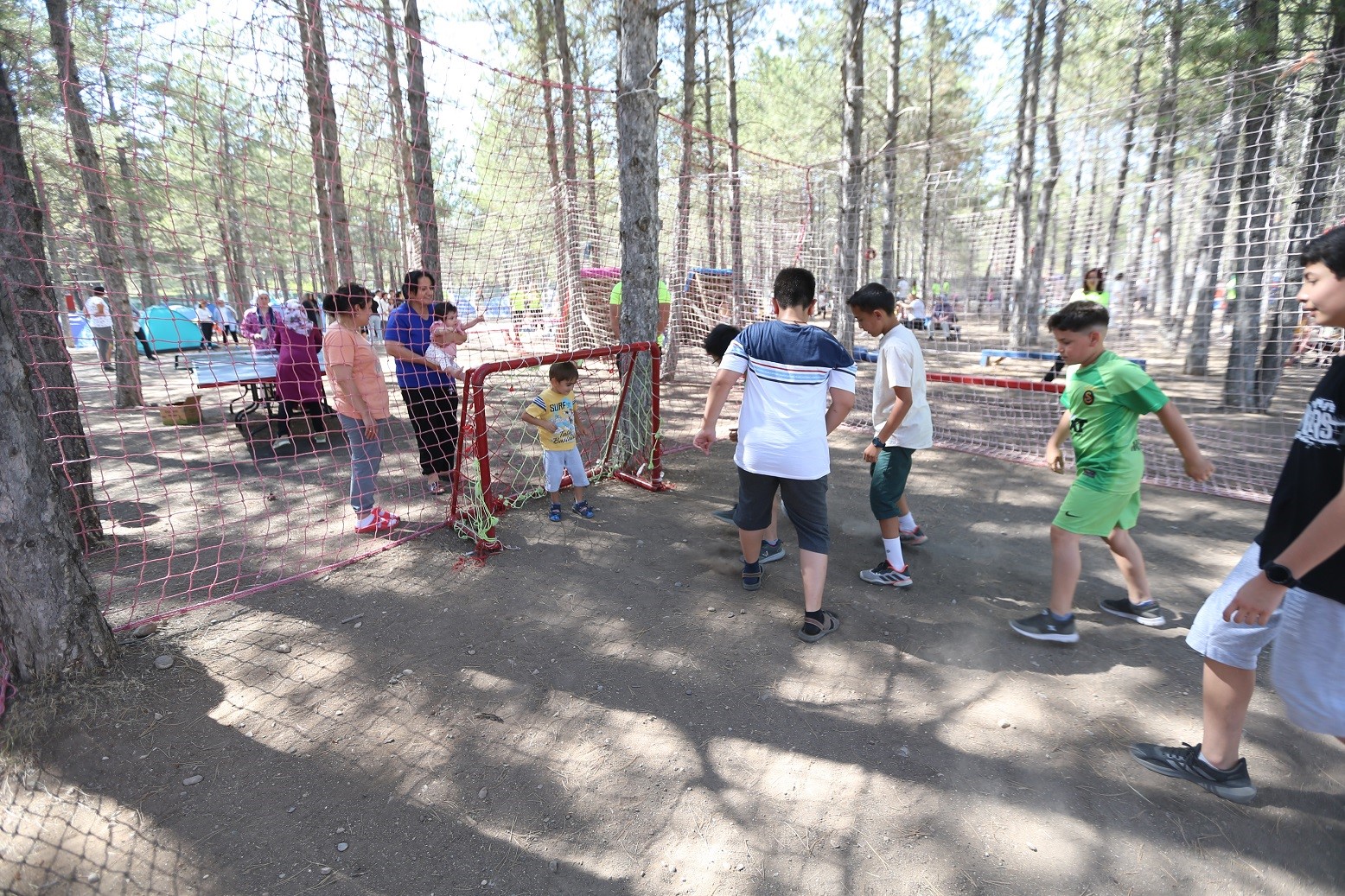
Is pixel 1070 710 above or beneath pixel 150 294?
beneath

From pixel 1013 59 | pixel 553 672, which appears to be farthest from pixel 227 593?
pixel 1013 59

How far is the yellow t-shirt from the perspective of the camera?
4.55m

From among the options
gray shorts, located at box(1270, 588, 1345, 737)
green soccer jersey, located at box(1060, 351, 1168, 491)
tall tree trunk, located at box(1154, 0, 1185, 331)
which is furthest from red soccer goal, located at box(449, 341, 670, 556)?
tall tree trunk, located at box(1154, 0, 1185, 331)

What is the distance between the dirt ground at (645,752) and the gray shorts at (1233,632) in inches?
23.2

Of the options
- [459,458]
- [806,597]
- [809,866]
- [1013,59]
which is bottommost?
[809,866]

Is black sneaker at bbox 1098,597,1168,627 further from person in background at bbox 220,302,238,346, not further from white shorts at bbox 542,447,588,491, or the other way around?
person in background at bbox 220,302,238,346

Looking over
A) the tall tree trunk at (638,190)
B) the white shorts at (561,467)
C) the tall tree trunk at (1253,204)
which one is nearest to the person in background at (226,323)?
the white shorts at (561,467)

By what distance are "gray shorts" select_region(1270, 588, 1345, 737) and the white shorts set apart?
3828 mm

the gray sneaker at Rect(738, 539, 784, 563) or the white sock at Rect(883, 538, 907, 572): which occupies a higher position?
the white sock at Rect(883, 538, 907, 572)

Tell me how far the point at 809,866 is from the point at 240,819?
1962 mm

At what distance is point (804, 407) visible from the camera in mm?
3062

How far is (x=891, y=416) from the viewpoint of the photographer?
347 centimetres

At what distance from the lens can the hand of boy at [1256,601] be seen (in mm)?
1687

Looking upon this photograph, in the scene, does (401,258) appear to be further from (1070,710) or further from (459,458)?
(1070,710)
